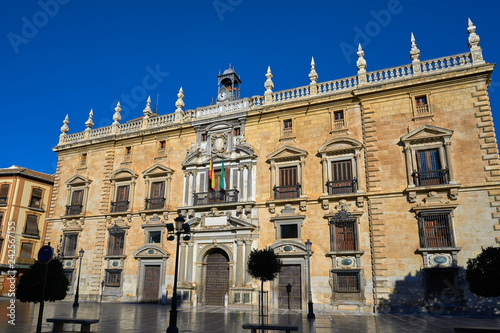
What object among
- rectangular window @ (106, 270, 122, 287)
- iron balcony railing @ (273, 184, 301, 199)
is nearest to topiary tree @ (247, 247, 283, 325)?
iron balcony railing @ (273, 184, 301, 199)

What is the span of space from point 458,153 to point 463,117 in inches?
77.9

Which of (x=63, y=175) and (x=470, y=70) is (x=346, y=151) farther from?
(x=63, y=175)

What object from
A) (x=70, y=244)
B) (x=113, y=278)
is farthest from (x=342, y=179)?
(x=70, y=244)

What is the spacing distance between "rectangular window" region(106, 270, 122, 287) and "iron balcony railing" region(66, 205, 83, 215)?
5.73 metres

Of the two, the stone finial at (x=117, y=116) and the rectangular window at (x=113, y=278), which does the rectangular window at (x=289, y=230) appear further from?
the stone finial at (x=117, y=116)

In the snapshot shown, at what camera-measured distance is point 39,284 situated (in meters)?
12.8

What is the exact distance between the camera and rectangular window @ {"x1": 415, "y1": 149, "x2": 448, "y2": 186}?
1891 centimetres

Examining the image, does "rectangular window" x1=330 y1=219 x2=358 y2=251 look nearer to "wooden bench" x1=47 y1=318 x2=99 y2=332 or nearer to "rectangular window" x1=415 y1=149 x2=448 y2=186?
"rectangular window" x1=415 y1=149 x2=448 y2=186

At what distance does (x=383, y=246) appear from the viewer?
1919cm

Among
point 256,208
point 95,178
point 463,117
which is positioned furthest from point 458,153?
point 95,178

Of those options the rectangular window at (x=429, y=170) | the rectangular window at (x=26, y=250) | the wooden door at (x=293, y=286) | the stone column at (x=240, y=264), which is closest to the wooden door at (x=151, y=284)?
the stone column at (x=240, y=264)

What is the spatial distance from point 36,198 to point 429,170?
36.2m

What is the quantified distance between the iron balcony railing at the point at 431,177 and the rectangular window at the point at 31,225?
114 ft

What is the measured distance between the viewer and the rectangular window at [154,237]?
25.2 meters
